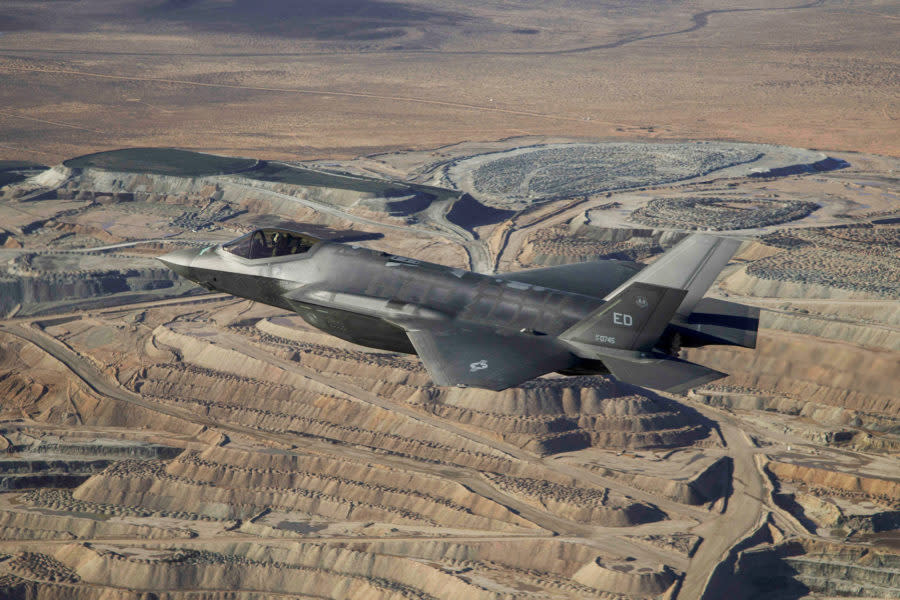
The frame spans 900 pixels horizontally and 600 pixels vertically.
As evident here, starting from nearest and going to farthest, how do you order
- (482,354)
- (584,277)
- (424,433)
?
(482,354) < (584,277) < (424,433)

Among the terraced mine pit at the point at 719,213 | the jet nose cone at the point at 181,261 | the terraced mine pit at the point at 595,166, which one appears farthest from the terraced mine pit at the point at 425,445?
the terraced mine pit at the point at 595,166

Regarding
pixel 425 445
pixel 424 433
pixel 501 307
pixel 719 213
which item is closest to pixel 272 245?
pixel 501 307

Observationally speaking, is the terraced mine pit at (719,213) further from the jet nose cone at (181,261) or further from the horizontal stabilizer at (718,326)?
the jet nose cone at (181,261)

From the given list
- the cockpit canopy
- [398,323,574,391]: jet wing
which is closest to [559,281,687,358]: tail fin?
[398,323,574,391]: jet wing

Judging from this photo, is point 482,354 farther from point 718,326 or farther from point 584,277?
point 718,326

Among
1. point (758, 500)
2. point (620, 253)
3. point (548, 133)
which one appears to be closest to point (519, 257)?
point (620, 253)

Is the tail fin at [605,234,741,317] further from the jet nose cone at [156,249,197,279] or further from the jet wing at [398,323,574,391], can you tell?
the jet nose cone at [156,249,197,279]

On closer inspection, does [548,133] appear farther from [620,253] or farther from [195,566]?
[195,566]

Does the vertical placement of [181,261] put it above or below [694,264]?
below
